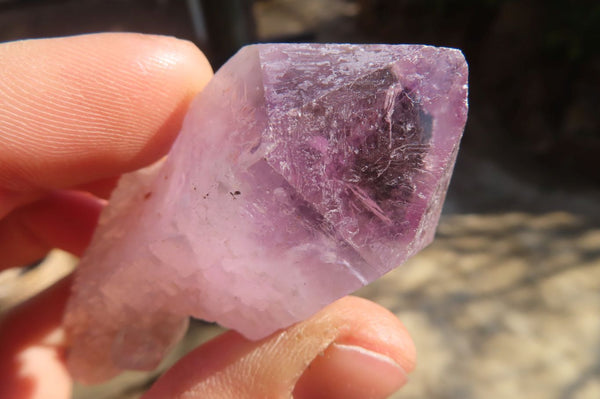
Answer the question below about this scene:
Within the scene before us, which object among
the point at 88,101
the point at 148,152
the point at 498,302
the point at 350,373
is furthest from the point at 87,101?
the point at 498,302

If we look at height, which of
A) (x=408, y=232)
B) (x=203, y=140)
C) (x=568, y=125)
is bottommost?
(x=568, y=125)

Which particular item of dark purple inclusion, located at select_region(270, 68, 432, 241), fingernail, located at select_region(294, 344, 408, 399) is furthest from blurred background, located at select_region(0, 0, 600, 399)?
dark purple inclusion, located at select_region(270, 68, 432, 241)

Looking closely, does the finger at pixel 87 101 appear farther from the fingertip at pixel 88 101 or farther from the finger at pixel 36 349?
Answer: the finger at pixel 36 349

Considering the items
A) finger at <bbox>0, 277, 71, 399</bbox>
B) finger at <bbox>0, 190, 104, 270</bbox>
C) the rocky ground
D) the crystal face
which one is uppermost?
the crystal face

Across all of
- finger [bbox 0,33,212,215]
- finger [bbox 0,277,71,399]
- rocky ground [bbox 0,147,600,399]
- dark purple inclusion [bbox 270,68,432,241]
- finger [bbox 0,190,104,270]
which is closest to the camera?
dark purple inclusion [bbox 270,68,432,241]

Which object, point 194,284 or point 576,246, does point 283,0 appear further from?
point 194,284

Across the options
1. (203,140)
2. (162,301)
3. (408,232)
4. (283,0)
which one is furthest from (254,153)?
(283,0)

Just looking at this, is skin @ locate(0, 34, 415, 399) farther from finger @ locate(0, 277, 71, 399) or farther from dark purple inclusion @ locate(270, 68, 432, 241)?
dark purple inclusion @ locate(270, 68, 432, 241)
